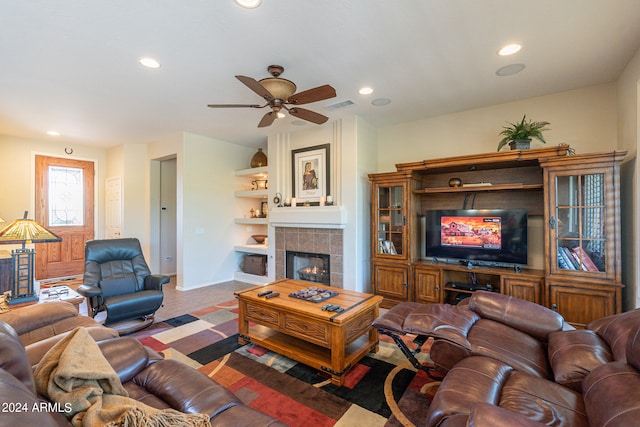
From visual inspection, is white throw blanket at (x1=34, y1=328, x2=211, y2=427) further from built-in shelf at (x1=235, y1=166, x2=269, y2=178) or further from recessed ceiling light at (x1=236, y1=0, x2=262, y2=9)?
built-in shelf at (x1=235, y1=166, x2=269, y2=178)

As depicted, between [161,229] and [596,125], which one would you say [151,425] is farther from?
[161,229]

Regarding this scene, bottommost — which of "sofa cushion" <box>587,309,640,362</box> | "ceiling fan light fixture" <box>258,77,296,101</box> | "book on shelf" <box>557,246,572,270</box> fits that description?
"sofa cushion" <box>587,309,640,362</box>

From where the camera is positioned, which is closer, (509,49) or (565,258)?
(509,49)

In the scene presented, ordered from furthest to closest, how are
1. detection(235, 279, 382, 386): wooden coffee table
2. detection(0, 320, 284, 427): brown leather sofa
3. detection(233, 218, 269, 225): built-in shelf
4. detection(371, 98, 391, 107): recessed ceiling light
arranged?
detection(233, 218, 269, 225): built-in shelf, detection(371, 98, 391, 107): recessed ceiling light, detection(235, 279, 382, 386): wooden coffee table, detection(0, 320, 284, 427): brown leather sofa

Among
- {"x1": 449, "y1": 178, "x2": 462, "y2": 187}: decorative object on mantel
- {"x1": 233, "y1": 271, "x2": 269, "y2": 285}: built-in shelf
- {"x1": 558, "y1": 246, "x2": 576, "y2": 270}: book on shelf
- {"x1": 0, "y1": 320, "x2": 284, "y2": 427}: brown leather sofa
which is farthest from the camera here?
{"x1": 233, "y1": 271, "x2": 269, "y2": 285}: built-in shelf

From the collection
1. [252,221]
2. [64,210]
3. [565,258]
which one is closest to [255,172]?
[252,221]

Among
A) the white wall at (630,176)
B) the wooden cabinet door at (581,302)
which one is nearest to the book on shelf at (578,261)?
the wooden cabinet door at (581,302)

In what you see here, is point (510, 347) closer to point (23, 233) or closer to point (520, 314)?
point (520, 314)

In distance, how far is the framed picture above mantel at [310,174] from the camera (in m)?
4.70

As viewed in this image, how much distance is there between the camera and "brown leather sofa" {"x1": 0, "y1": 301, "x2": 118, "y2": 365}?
1.95 metres

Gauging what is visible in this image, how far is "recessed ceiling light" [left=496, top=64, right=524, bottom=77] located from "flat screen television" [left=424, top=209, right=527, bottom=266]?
159 centimetres

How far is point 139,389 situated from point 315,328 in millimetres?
1305

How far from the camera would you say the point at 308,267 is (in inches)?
199

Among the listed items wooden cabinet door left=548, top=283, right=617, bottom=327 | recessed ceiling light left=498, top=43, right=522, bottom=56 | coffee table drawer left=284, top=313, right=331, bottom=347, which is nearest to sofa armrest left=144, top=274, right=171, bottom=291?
coffee table drawer left=284, top=313, right=331, bottom=347
